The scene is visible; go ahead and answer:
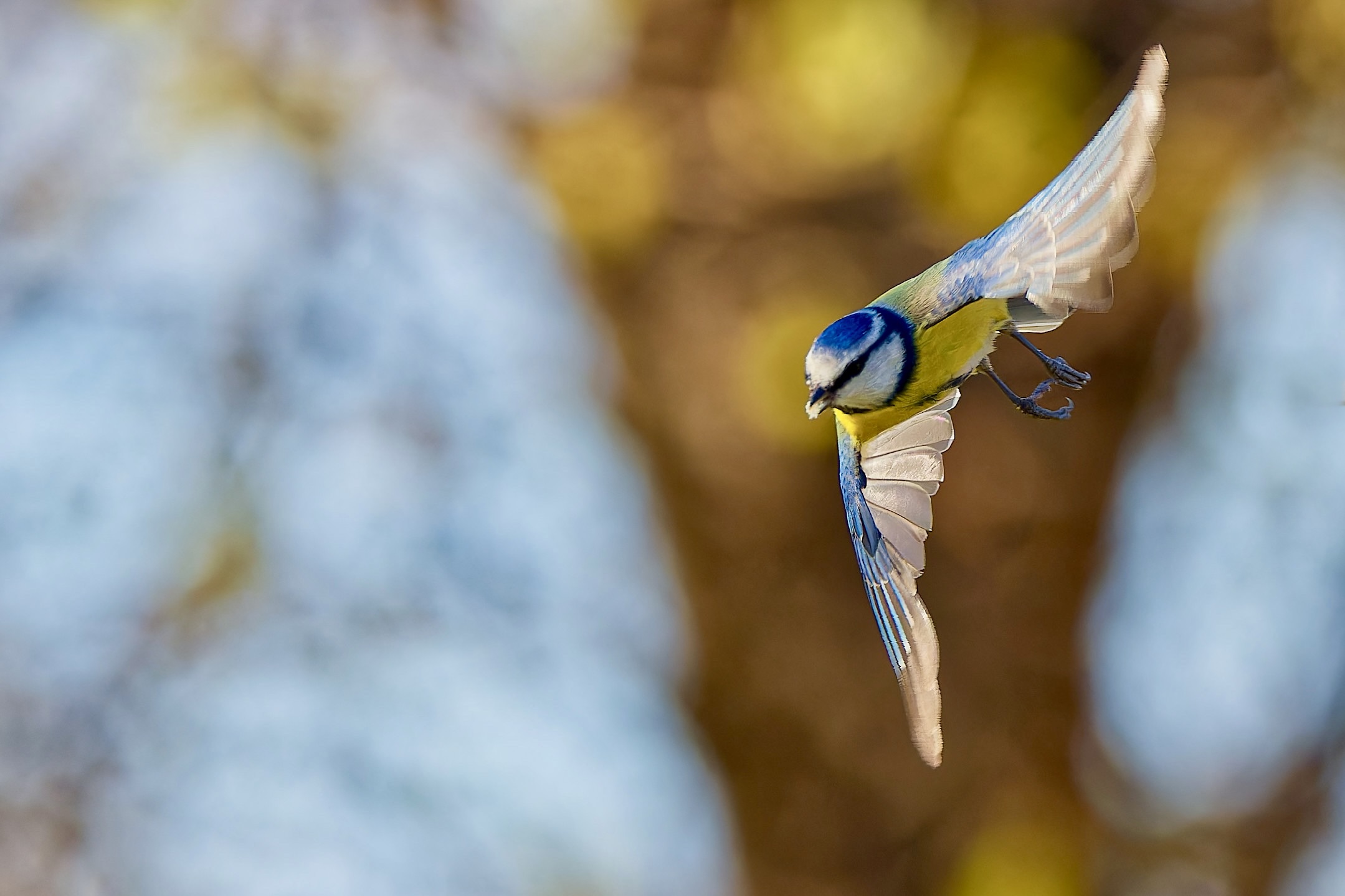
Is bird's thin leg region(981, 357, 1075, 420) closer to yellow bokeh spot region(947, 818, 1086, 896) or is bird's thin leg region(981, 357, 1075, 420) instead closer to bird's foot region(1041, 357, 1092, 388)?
bird's foot region(1041, 357, 1092, 388)

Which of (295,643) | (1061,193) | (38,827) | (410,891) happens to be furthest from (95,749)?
(1061,193)

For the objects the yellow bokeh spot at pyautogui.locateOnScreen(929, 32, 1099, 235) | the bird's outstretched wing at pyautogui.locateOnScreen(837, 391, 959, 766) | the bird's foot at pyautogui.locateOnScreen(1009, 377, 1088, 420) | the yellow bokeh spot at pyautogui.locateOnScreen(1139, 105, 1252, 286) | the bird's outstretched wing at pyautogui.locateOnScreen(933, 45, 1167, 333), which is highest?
the bird's outstretched wing at pyautogui.locateOnScreen(933, 45, 1167, 333)

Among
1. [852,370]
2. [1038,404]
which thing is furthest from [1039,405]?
[852,370]

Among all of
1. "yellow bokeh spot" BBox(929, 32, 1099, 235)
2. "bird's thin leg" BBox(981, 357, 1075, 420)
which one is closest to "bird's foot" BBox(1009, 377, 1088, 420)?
"bird's thin leg" BBox(981, 357, 1075, 420)

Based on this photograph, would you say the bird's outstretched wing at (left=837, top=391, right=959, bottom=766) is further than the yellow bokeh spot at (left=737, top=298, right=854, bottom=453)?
No

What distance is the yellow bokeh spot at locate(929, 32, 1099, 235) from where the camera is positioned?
1787 millimetres

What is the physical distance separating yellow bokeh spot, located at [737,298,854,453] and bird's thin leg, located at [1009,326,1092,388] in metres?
1.28

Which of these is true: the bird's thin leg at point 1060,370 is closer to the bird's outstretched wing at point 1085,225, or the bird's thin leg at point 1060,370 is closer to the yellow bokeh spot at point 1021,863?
the bird's outstretched wing at point 1085,225

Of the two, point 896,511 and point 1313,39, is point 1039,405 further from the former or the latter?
point 1313,39

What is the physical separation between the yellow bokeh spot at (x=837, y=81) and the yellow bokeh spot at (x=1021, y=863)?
1336 mm

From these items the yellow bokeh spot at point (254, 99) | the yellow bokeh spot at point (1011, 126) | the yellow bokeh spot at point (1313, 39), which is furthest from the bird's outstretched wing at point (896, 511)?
the yellow bokeh spot at point (254, 99)

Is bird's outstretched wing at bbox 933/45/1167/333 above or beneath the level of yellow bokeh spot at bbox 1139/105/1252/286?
above

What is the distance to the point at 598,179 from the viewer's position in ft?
7.58

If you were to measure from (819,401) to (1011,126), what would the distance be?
1.39m
